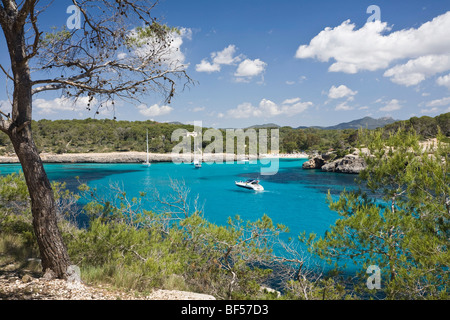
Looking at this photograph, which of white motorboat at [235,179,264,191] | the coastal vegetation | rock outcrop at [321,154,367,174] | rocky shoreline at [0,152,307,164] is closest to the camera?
the coastal vegetation

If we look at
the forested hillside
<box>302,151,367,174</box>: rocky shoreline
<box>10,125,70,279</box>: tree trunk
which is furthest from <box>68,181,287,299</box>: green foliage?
the forested hillside

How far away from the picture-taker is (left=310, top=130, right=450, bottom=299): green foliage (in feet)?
13.1

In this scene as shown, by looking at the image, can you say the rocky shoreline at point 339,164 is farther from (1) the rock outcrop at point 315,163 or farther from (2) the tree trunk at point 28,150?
(2) the tree trunk at point 28,150

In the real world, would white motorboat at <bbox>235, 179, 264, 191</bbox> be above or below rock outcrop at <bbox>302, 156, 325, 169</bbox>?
below

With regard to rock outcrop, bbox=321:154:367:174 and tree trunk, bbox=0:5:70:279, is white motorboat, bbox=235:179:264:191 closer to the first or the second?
rock outcrop, bbox=321:154:367:174

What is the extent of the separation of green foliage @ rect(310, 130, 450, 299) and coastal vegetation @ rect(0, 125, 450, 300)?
0.02 metres

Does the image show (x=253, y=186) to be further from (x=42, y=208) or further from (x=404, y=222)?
(x=42, y=208)

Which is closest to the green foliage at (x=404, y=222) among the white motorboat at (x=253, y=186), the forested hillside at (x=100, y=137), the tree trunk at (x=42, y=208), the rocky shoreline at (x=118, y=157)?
the tree trunk at (x=42, y=208)

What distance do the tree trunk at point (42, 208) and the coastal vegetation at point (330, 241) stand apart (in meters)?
0.54

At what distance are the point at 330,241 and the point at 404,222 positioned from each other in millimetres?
1222

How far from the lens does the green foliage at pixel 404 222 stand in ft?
13.1
